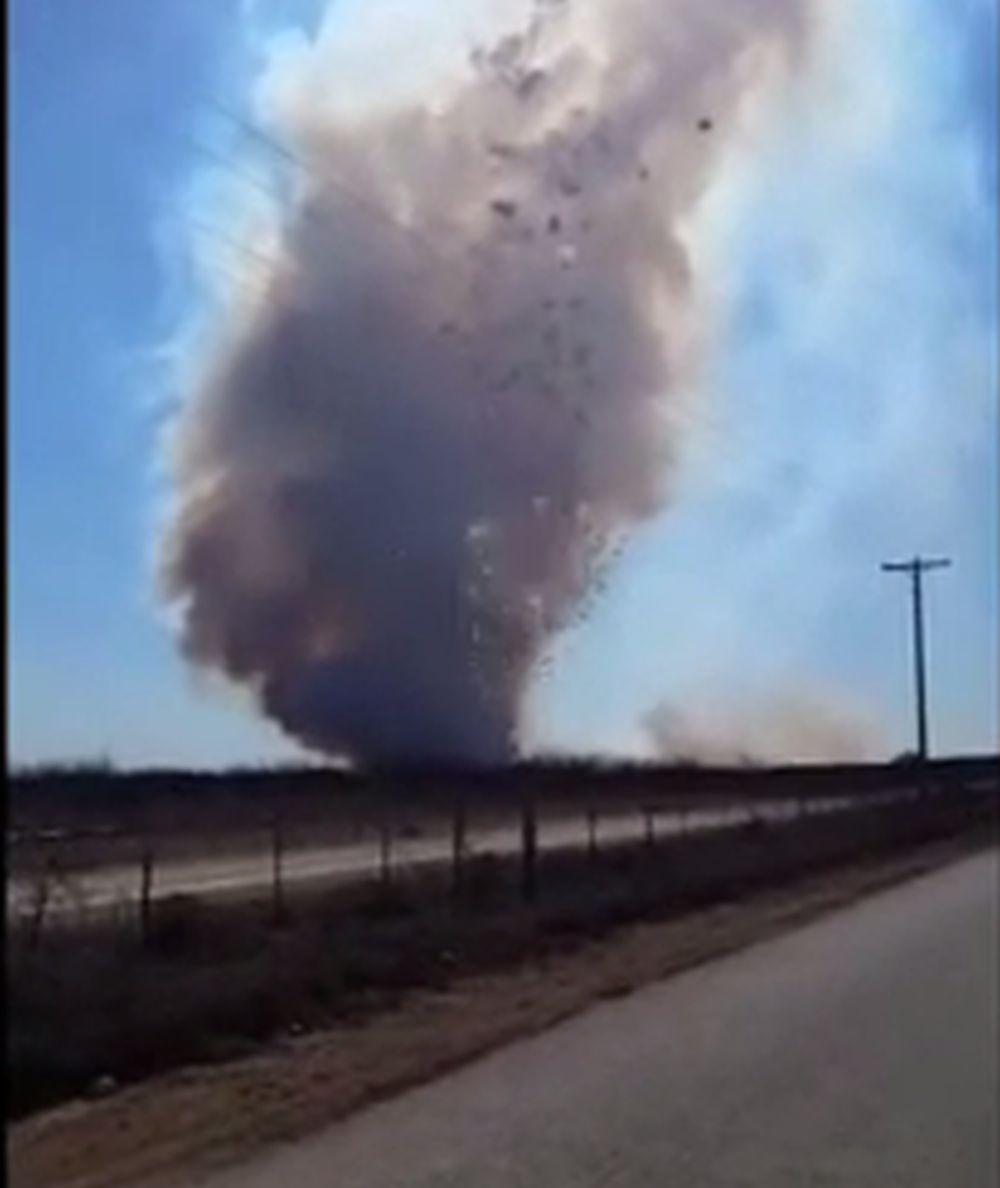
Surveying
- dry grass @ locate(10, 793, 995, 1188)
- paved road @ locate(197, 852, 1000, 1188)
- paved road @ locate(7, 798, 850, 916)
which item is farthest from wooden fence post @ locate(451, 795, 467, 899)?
paved road @ locate(197, 852, 1000, 1188)

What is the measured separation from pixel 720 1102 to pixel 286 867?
99.2ft

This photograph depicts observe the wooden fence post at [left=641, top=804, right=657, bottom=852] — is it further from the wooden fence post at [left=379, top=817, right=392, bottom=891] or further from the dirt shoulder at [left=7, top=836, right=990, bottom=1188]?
the dirt shoulder at [left=7, top=836, right=990, bottom=1188]

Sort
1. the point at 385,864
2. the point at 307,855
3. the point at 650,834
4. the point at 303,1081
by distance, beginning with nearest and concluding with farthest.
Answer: the point at 303,1081 < the point at 385,864 < the point at 307,855 < the point at 650,834

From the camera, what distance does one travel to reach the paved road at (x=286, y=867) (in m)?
26.8

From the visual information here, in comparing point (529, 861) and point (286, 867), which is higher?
point (529, 861)

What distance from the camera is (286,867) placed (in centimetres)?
4369

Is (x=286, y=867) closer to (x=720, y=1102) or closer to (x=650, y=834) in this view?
(x=650, y=834)

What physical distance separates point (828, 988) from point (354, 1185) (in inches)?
422

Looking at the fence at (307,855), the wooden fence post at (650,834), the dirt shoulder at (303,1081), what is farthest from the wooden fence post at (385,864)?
the dirt shoulder at (303,1081)

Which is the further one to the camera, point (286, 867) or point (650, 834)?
point (650, 834)

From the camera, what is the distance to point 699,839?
54469mm

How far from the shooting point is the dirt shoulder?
12289 mm

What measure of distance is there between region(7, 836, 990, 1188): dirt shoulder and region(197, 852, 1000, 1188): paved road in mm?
332

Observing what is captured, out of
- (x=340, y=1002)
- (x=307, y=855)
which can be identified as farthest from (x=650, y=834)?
(x=340, y=1002)
